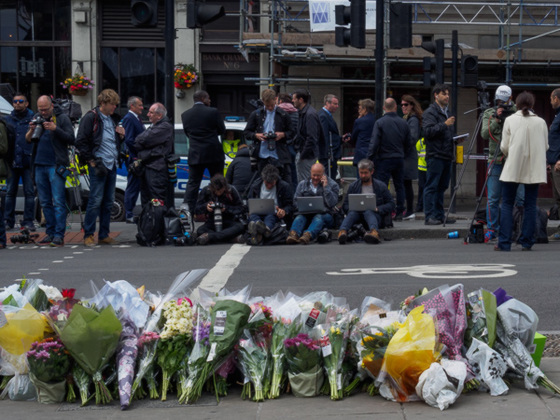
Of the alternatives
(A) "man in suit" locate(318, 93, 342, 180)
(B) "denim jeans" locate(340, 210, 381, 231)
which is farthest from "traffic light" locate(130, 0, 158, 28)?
(B) "denim jeans" locate(340, 210, 381, 231)

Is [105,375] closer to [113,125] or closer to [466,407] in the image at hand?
[466,407]

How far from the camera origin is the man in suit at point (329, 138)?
15934mm

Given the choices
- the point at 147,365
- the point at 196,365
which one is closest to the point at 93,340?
the point at 147,365

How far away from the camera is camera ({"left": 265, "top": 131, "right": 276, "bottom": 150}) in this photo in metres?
14.6

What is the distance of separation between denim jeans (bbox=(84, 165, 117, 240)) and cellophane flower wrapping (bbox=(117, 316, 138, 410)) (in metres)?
7.92

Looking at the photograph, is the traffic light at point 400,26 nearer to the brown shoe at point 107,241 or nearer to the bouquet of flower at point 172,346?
the brown shoe at point 107,241

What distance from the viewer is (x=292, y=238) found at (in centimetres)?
1366

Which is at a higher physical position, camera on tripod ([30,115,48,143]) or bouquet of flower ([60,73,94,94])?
bouquet of flower ([60,73,94,94])

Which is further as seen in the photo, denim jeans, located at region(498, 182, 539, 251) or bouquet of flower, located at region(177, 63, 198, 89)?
bouquet of flower, located at region(177, 63, 198, 89)

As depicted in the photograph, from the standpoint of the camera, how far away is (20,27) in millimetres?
Answer: 25500

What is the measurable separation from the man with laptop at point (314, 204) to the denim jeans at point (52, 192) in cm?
315

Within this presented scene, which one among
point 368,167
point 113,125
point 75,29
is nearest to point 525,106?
point 368,167

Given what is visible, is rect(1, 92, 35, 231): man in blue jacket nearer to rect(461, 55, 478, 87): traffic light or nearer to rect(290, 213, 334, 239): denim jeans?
rect(290, 213, 334, 239): denim jeans

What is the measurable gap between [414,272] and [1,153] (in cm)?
626
